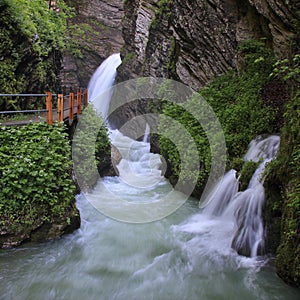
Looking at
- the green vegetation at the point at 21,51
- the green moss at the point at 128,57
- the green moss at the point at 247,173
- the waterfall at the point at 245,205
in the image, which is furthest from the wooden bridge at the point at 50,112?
the green moss at the point at 128,57

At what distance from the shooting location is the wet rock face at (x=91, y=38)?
24.0 metres

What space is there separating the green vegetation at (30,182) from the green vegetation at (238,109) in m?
4.21

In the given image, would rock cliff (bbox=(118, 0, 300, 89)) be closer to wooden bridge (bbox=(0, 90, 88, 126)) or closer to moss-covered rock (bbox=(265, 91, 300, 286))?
moss-covered rock (bbox=(265, 91, 300, 286))

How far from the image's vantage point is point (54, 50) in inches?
526

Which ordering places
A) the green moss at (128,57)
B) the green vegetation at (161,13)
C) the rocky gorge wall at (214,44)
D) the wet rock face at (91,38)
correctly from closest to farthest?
the rocky gorge wall at (214,44) → the green vegetation at (161,13) → the green moss at (128,57) → the wet rock face at (91,38)

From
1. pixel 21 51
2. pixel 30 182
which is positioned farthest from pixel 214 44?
pixel 30 182

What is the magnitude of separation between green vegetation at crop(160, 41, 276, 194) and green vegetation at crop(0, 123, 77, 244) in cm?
421

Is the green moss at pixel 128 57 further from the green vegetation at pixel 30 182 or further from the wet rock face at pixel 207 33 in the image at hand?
the green vegetation at pixel 30 182

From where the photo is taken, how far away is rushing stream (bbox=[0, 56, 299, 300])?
4.88 metres

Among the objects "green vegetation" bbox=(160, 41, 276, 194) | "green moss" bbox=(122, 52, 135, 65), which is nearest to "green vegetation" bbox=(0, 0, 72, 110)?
"green vegetation" bbox=(160, 41, 276, 194)

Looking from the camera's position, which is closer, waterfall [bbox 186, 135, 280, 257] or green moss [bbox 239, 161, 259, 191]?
waterfall [bbox 186, 135, 280, 257]

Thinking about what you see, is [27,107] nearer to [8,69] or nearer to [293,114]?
[8,69]

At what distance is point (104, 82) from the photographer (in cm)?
2275

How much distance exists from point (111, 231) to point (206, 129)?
4420 millimetres
